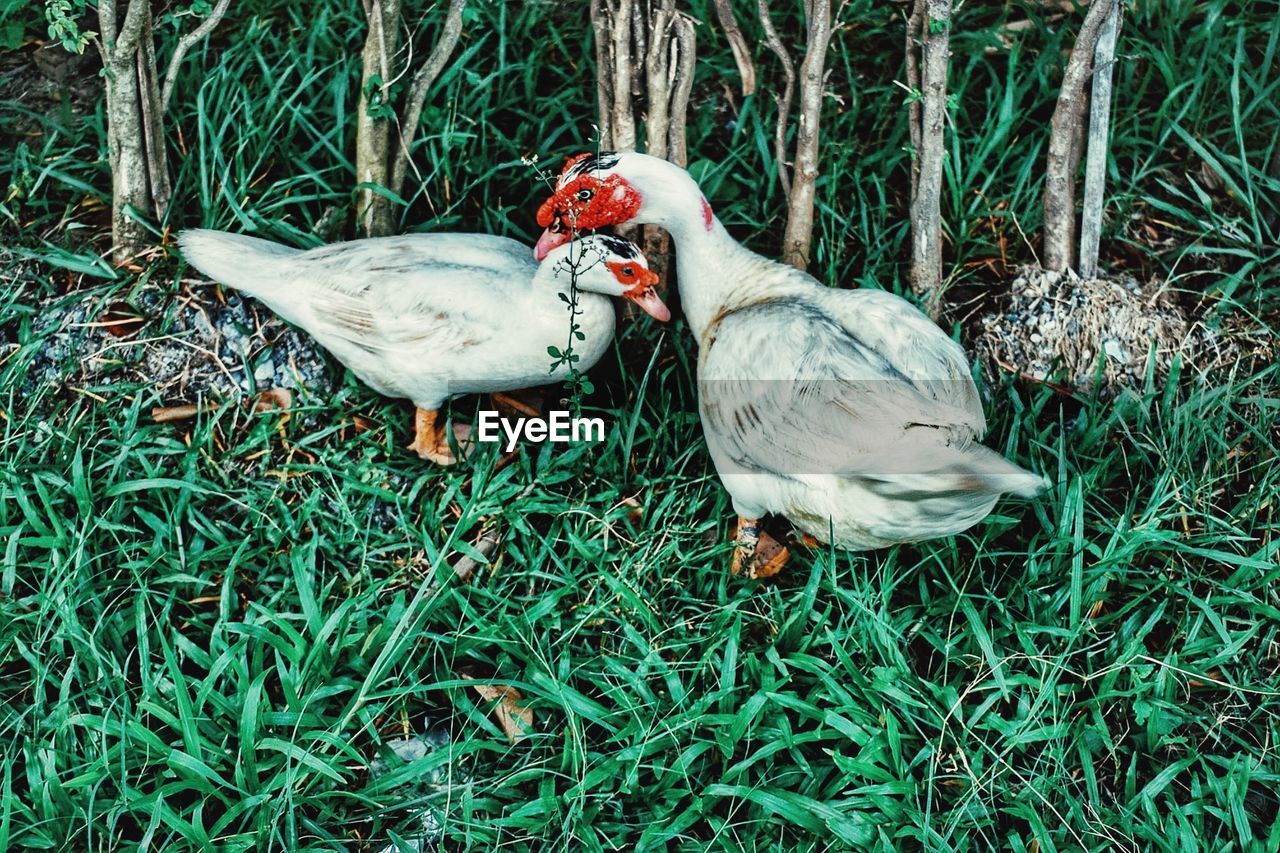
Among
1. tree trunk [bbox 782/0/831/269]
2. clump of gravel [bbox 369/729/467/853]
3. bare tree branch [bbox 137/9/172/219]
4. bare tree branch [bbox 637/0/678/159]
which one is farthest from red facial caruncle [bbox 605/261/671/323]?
bare tree branch [bbox 137/9/172/219]

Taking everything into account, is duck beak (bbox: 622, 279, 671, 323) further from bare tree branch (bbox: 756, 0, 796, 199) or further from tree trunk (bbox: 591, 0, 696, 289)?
bare tree branch (bbox: 756, 0, 796, 199)

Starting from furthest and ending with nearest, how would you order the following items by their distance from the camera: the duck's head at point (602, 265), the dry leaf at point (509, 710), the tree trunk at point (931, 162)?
the tree trunk at point (931, 162) < the duck's head at point (602, 265) < the dry leaf at point (509, 710)

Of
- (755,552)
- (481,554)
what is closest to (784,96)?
(755,552)

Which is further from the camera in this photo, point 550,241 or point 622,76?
point 622,76

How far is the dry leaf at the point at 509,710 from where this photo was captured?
2.87 metres

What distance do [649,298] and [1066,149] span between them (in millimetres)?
1284

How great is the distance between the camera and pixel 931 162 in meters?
3.34

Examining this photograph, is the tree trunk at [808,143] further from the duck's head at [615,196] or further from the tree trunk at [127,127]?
the tree trunk at [127,127]

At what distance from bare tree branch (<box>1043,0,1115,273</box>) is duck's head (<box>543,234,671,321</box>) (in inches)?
49.2

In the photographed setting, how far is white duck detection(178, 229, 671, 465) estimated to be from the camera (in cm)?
310

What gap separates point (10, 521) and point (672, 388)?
1813 mm

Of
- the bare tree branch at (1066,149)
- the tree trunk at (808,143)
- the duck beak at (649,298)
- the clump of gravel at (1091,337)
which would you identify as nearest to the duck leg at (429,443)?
the duck beak at (649,298)

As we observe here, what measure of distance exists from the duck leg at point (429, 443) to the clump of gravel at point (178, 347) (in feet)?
1.09

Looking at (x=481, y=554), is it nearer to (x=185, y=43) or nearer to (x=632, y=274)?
(x=632, y=274)
